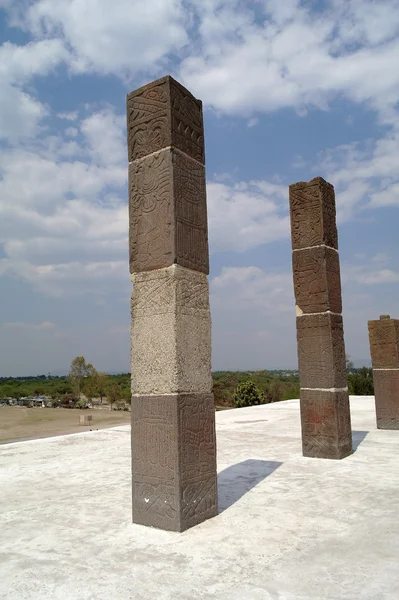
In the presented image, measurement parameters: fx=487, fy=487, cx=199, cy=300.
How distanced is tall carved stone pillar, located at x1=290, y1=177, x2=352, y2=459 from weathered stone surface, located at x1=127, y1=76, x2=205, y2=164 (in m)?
3.08

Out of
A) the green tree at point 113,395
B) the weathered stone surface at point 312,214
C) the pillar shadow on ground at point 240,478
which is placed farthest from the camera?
the green tree at point 113,395

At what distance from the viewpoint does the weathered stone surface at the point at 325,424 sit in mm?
6867

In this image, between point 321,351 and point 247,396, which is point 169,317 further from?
point 247,396

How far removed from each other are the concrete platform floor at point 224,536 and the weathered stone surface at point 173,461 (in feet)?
0.48

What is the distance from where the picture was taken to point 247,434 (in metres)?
9.36

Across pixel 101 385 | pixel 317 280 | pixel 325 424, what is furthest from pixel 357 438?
pixel 101 385

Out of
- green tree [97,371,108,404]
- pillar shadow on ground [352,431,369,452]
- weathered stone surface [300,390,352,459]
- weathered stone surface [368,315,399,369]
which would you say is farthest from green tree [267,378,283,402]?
weathered stone surface [300,390,352,459]

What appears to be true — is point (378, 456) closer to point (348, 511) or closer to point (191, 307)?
point (348, 511)

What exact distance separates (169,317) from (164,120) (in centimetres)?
181

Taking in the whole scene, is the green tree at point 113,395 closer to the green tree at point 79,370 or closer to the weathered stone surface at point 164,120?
the green tree at point 79,370

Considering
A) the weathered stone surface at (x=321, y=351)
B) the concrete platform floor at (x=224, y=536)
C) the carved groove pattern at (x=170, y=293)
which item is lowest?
the concrete platform floor at (x=224, y=536)

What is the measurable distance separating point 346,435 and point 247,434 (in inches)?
105

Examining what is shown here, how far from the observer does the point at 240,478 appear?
5.71 meters

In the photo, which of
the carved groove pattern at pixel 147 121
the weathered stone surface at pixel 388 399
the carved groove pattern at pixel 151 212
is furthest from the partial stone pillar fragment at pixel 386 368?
the carved groove pattern at pixel 147 121
